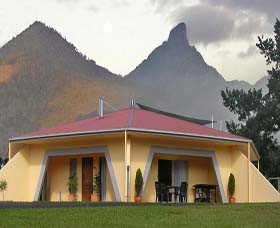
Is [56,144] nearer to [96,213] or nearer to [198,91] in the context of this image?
[96,213]

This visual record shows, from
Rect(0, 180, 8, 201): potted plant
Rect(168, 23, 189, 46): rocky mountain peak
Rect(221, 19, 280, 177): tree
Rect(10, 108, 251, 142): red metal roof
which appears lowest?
Rect(0, 180, 8, 201): potted plant

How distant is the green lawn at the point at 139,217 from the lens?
1426 cm

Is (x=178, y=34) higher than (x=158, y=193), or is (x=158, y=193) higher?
(x=178, y=34)

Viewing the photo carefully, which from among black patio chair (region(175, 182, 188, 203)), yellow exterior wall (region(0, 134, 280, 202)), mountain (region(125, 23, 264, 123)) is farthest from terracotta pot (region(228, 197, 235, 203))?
mountain (region(125, 23, 264, 123))

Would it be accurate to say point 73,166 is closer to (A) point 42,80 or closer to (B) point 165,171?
(B) point 165,171

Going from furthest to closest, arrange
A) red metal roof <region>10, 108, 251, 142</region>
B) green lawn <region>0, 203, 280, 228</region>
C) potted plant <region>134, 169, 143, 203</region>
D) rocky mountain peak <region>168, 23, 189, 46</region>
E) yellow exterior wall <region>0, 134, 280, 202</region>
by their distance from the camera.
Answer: rocky mountain peak <region>168, 23, 189, 46</region>
yellow exterior wall <region>0, 134, 280, 202</region>
red metal roof <region>10, 108, 251, 142</region>
potted plant <region>134, 169, 143, 203</region>
green lawn <region>0, 203, 280, 228</region>

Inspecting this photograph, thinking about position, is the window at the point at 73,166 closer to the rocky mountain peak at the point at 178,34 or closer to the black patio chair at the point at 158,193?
the black patio chair at the point at 158,193

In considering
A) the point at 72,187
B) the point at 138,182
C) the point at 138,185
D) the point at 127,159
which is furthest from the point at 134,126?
the point at 72,187

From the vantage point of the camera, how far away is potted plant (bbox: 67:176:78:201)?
28.1m

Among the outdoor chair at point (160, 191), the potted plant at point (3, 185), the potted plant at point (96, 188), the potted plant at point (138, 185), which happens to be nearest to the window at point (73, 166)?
the potted plant at point (96, 188)

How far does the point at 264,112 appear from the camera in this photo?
128ft

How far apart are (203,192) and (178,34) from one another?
29.8 meters

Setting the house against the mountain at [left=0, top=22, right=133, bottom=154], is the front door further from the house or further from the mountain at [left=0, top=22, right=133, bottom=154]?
the mountain at [left=0, top=22, right=133, bottom=154]

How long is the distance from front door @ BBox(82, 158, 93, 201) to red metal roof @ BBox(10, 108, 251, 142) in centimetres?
163
